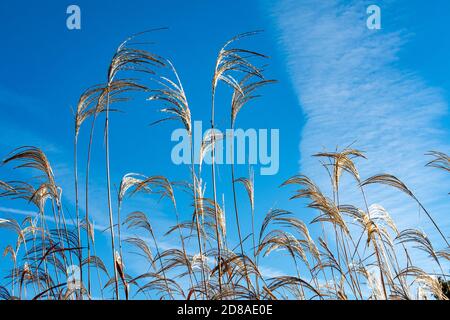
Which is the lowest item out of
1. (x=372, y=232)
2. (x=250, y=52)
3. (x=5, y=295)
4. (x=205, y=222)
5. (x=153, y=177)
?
(x=5, y=295)

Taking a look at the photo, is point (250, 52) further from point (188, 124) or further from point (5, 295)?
point (5, 295)

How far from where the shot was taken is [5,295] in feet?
14.2

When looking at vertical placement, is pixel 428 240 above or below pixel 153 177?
below

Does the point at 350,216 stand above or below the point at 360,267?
above

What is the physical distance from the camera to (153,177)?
4.34 metres
